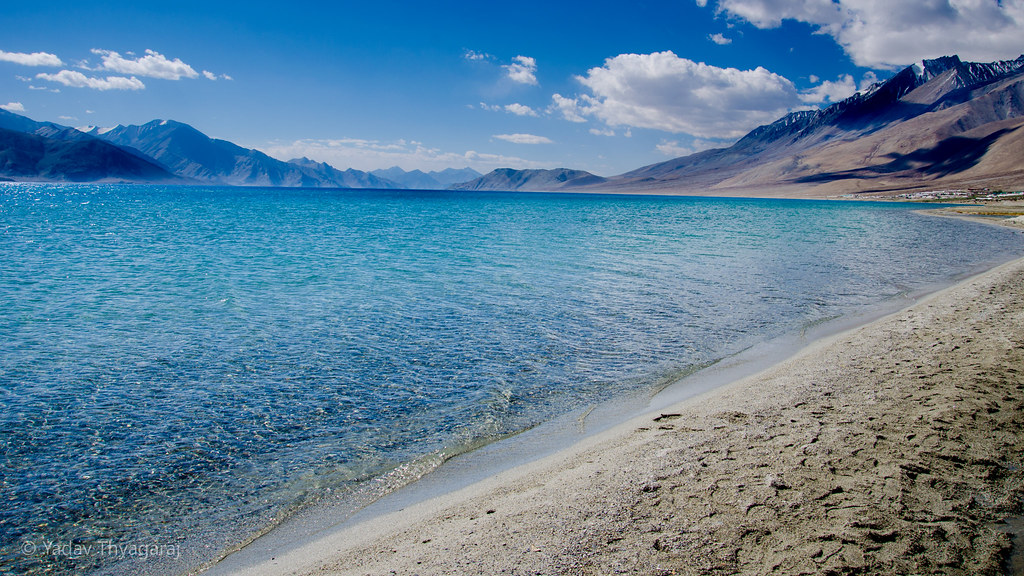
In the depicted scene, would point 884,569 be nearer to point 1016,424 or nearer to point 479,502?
point 479,502

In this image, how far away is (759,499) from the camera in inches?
185

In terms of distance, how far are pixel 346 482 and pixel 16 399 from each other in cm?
647

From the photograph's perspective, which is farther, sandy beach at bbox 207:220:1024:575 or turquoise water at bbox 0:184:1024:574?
turquoise water at bbox 0:184:1024:574

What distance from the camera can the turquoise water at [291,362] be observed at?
19.2 ft

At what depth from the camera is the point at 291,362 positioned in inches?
411

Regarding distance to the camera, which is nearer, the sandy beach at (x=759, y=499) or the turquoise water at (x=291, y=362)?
the sandy beach at (x=759, y=499)

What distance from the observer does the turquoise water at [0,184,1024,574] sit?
5859 millimetres

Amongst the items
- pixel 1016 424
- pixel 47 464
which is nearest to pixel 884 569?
pixel 1016 424

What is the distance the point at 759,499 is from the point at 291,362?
889 centimetres

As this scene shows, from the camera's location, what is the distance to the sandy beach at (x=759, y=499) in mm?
3984

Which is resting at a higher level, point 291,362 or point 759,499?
point 759,499

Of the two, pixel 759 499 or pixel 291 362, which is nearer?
pixel 759 499

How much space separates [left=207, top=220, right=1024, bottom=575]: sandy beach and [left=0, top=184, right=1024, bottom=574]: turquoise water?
148 cm

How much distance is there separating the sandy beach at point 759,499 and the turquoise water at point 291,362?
1483 millimetres
